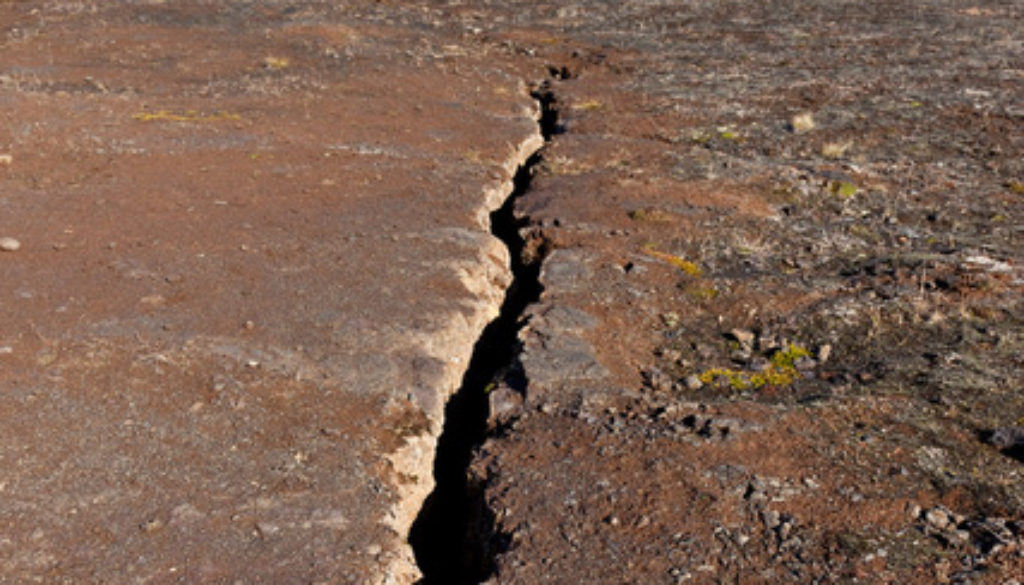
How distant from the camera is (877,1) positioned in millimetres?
24922

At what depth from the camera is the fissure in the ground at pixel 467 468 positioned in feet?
19.4

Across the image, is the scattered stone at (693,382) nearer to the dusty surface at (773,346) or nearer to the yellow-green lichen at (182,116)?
the dusty surface at (773,346)

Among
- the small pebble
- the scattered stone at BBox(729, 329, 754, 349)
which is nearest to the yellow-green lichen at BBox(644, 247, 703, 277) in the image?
the scattered stone at BBox(729, 329, 754, 349)

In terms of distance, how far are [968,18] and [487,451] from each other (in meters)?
20.3

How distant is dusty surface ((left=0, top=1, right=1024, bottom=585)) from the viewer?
17.9ft

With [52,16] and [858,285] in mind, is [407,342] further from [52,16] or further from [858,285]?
[52,16]

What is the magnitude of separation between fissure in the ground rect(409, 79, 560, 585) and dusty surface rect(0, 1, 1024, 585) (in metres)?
0.15

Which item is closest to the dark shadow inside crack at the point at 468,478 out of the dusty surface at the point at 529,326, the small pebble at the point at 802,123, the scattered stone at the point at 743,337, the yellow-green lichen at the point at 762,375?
the dusty surface at the point at 529,326

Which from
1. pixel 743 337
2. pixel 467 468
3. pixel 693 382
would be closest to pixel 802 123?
pixel 743 337

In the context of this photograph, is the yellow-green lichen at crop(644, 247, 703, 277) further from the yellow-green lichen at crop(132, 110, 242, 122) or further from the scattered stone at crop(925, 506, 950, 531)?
the yellow-green lichen at crop(132, 110, 242, 122)

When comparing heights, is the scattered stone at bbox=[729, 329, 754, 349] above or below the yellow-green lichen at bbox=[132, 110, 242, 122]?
above

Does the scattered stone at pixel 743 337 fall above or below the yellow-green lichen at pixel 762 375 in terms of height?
below

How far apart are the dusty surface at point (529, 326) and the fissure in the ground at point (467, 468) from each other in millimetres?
153

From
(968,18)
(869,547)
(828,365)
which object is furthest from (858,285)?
(968,18)
